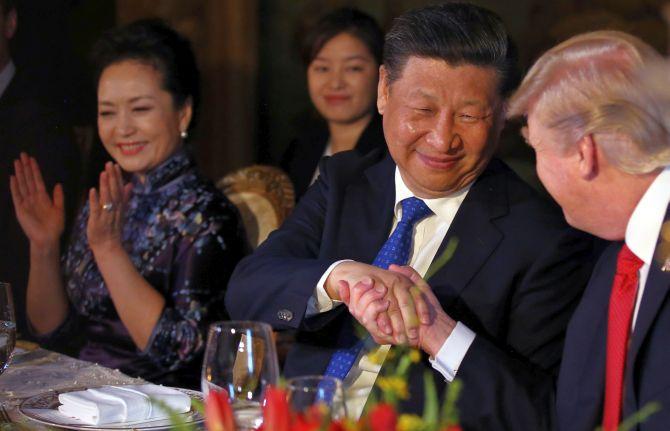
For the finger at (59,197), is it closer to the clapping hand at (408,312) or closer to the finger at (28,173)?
the finger at (28,173)

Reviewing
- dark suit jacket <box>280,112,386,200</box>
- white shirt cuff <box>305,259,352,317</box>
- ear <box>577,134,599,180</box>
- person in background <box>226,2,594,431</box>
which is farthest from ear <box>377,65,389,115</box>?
dark suit jacket <box>280,112,386,200</box>

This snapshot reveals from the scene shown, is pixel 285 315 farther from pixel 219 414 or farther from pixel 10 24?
pixel 10 24

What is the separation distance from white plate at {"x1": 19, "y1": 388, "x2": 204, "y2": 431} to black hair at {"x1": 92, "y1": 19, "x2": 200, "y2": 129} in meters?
1.54

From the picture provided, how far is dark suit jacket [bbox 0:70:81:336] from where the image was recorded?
3.27 meters

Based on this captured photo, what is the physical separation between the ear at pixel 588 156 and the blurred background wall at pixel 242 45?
84.5 inches

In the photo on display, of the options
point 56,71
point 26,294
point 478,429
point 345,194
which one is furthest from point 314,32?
point 478,429

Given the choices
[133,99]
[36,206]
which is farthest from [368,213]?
[36,206]

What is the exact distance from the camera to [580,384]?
1585 millimetres

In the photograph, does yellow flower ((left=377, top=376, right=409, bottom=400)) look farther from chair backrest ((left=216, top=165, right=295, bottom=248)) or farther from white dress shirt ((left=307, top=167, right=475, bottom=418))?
chair backrest ((left=216, top=165, right=295, bottom=248))

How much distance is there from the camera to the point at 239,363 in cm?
117

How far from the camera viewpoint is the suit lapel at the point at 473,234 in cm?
191

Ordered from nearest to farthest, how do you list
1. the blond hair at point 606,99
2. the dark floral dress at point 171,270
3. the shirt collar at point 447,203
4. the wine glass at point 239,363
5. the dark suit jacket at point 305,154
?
the wine glass at point 239,363
the blond hair at point 606,99
the shirt collar at point 447,203
the dark floral dress at point 171,270
the dark suit jacket at point 305,154

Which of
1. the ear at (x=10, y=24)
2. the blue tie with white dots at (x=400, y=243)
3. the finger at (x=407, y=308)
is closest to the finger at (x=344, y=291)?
the finger at (x=407, y=308)

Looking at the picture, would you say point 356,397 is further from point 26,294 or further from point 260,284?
point 26,294
